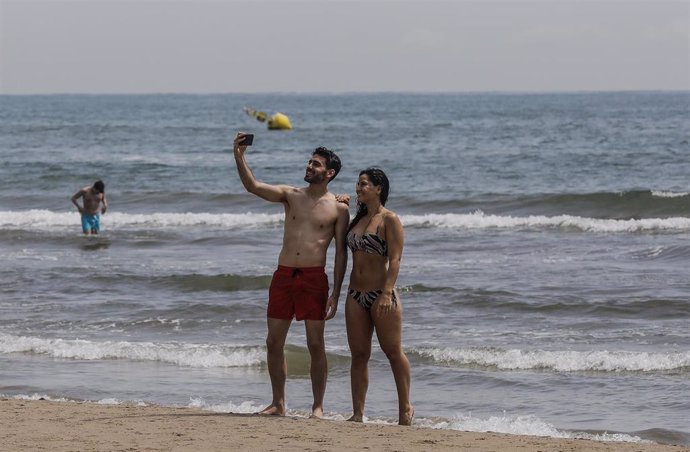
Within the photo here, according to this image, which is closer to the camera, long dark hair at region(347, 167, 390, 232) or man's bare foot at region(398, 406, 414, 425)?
long dark hair at region(347, 167, 390, 232)

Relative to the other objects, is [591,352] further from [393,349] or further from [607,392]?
Answer: [393,349]

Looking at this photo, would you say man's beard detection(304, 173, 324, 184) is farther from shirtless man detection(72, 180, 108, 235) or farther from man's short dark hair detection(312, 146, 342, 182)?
shirtless man detection(72, 180, 108, 235)

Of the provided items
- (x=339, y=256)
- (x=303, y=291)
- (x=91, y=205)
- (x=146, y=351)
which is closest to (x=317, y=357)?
(x=303, y=291)

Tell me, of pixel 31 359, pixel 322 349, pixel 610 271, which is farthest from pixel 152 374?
pixel 610 271

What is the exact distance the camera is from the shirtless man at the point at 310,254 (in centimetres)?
734

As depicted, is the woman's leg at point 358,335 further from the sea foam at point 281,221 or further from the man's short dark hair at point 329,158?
the sea foam at point 281,221

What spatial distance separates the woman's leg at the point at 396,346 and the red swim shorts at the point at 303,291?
1.19 ft

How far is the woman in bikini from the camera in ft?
23.7

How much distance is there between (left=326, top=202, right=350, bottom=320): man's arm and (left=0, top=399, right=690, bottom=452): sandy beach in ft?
2.60

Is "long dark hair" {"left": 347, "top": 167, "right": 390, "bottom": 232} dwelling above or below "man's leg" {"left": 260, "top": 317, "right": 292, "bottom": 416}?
above

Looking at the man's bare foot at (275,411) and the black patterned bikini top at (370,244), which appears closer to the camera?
the black patterned bikini top at (370,244)

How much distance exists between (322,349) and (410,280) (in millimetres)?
7533

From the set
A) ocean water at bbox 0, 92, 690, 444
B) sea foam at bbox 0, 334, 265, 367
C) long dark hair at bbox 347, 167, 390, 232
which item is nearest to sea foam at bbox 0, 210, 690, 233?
ocean water at bbox 0, 92, 690, 444

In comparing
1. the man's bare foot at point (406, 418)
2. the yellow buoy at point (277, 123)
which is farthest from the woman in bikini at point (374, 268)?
the yellow buoy at point (277, 123)
